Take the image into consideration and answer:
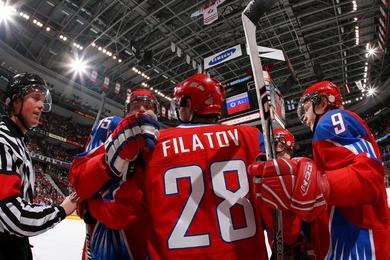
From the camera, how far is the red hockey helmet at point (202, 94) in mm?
1736

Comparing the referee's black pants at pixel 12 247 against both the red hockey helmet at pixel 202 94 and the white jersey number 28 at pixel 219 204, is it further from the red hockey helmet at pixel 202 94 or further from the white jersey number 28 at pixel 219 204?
the red hockey helmet at pixel 202 94

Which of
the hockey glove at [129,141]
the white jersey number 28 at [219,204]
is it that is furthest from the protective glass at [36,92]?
the white jersey number 28 at [219,204]

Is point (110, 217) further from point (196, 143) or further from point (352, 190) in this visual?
point (352, 190)

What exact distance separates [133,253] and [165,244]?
1.20 feet

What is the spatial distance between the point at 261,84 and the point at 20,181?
4.38ft

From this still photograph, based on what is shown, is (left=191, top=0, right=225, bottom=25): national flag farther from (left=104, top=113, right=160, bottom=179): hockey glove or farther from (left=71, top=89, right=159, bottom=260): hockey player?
(left=104, top=113, right=160, bottom=179): hockey glove

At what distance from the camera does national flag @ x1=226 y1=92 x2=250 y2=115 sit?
848cm

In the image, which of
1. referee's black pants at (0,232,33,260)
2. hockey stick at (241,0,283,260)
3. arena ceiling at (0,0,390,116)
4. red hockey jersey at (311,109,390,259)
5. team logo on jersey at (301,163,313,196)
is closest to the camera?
team logo on jersey at (301,163,313,196)

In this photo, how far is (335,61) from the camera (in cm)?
1947

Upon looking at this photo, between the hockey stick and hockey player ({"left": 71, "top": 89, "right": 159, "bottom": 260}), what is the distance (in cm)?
56

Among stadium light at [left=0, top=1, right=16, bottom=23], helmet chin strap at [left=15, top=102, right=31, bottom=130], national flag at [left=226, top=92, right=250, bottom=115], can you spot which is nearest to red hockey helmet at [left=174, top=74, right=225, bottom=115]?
helmet chin strap at [left=15, top=102, right=31, bottom=130]

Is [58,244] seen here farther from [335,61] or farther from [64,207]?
[335,61]

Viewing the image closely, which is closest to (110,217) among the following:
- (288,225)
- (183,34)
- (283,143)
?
(288,225)

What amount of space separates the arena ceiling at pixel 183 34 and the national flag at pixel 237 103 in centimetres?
663
